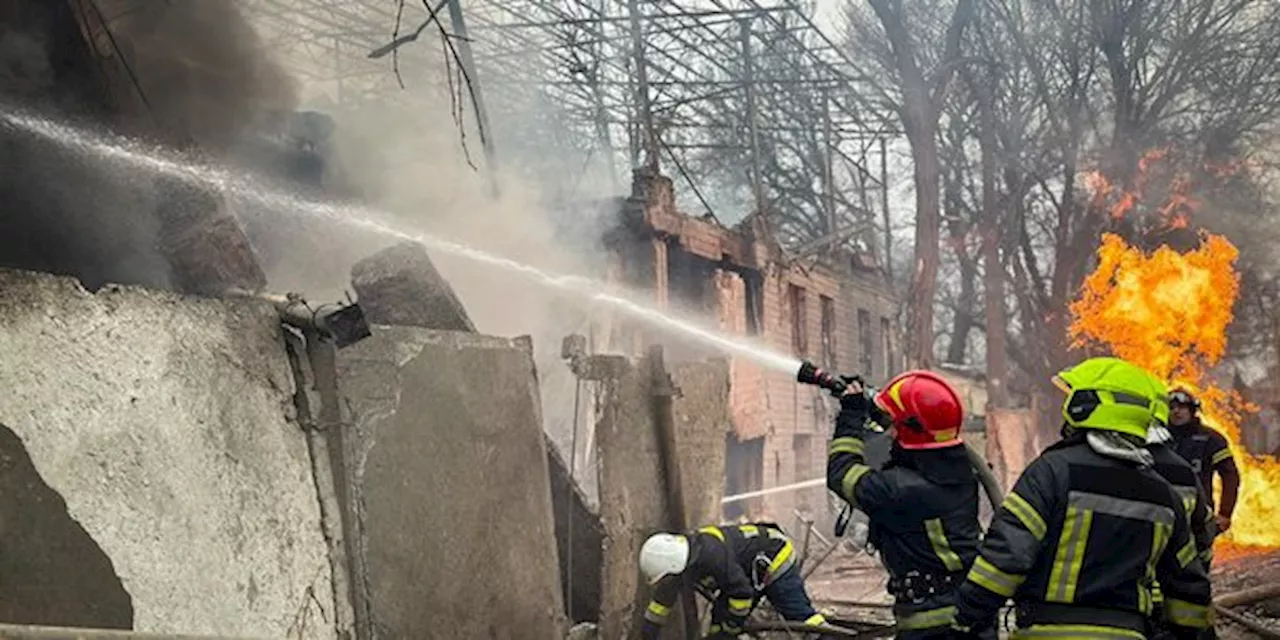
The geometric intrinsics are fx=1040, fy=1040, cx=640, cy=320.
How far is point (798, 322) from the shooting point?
19891 mm

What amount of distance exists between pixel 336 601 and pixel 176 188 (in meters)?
3.10

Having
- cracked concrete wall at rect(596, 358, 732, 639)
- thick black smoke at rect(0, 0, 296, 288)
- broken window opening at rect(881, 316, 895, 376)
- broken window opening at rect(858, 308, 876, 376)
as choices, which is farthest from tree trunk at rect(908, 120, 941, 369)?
thick black smoke at rect(0, 0, 296, 288)

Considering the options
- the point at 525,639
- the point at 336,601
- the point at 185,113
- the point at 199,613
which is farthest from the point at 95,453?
the point at 185,113

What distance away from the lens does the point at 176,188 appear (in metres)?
5.89

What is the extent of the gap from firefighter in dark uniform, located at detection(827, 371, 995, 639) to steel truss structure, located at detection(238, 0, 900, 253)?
35.7 feet

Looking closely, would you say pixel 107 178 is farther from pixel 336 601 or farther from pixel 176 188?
pixel 336 601

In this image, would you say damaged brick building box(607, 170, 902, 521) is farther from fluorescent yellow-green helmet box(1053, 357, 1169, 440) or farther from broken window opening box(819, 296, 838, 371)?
fluorescent yellow-green helmet box(1053, 357, 1169, 440)

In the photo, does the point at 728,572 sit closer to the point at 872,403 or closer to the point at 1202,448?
the point at 872,403

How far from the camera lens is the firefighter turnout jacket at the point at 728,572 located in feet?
18.6

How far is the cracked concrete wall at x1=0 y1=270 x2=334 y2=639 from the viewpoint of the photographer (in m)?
2.95

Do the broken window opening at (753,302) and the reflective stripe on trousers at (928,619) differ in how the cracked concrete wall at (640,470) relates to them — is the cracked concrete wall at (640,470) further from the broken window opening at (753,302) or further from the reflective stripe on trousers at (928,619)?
the broken window opening at (753,302)

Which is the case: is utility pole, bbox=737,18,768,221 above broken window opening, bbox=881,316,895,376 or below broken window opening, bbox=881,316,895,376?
above

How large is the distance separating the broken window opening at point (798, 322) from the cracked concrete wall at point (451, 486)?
1473 cm

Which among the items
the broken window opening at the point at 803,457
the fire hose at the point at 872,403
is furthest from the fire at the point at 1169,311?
the fire hose at the point at 872,403
